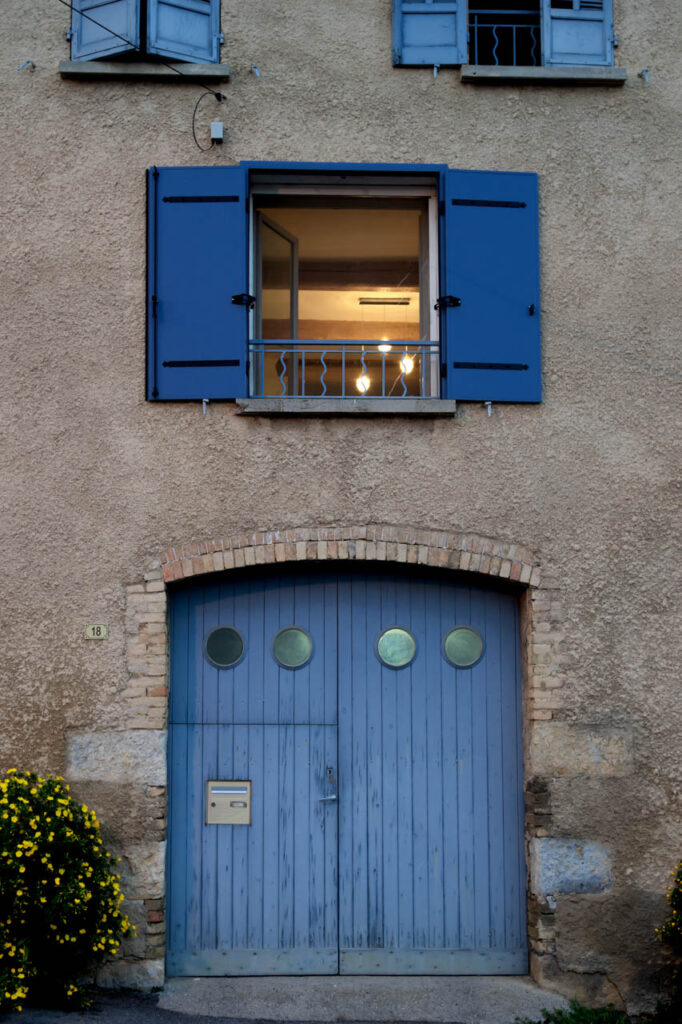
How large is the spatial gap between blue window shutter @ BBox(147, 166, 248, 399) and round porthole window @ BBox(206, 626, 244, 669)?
150 cm

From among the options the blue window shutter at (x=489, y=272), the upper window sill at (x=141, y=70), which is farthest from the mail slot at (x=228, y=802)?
the upper window sill at (x=141, y=70)

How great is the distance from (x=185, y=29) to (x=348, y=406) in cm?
273

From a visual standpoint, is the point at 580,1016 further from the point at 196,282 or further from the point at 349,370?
the point at 196,282

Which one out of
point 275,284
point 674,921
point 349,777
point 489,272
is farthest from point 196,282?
point 674,921

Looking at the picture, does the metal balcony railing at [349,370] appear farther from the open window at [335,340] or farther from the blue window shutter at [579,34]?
the blue window shutter at [579,34]

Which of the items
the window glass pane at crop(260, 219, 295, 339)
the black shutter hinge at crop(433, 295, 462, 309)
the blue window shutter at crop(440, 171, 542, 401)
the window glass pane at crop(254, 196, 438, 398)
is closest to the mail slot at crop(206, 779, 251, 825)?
the window glass pane at crop(254, 196, 438, 398)

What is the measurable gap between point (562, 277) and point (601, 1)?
1960 mm

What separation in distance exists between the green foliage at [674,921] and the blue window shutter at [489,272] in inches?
127

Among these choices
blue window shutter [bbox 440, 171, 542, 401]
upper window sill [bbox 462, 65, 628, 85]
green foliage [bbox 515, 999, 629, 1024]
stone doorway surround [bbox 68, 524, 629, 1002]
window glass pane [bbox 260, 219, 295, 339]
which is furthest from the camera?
window glass pane [bbox 260, 219, 295, 339]

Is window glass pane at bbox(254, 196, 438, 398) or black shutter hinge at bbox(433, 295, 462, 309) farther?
window glass pane at bbox(254, 196, 438, 398)

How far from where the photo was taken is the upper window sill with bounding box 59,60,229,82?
21.6ft

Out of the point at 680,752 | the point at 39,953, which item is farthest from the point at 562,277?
the point at 39,953

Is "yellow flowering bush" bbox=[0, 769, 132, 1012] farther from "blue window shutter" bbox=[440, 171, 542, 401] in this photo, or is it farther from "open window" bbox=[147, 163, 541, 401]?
"blue window shutter" bbox=[440, 171, 542, 401]

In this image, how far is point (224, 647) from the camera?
21.5 ft
